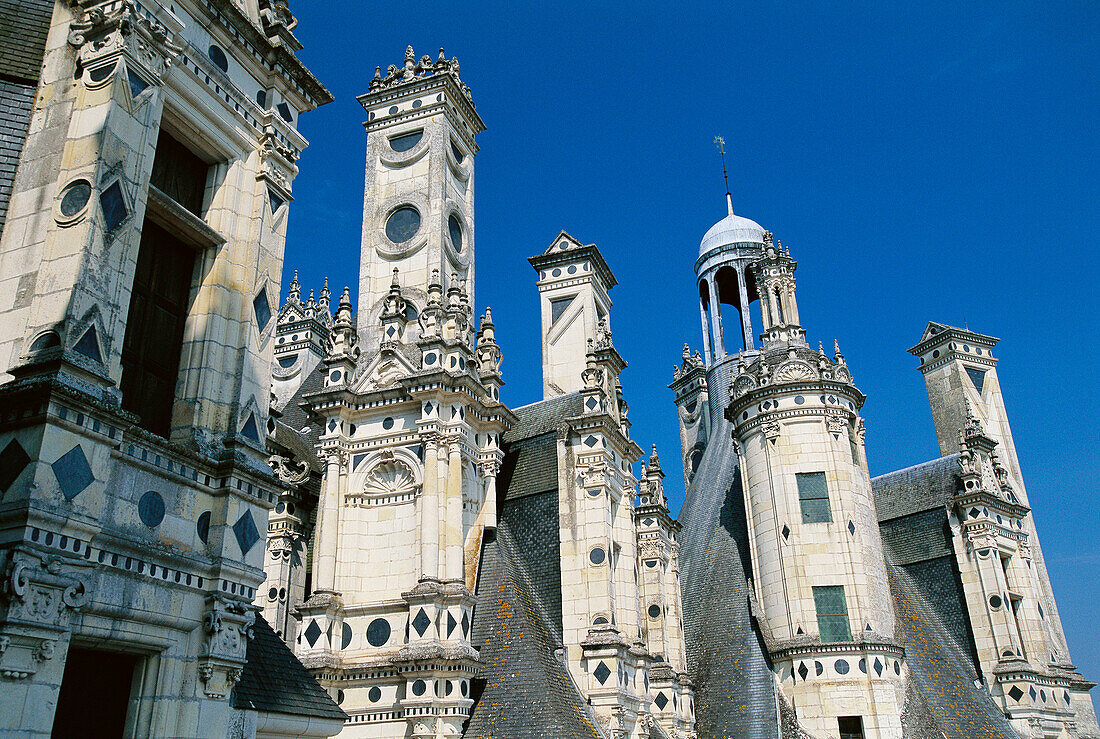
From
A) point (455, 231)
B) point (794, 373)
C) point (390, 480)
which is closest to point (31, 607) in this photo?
point (390, 480)

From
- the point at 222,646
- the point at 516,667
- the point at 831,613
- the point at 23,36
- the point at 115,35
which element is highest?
the point at 23,36

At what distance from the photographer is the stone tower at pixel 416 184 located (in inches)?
1042

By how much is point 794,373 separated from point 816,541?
6480mm

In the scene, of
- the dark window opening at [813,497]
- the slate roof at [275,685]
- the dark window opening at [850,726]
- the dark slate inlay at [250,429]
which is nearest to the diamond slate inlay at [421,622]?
the slate roof at [275,685]

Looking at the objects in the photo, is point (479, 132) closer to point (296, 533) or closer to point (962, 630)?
point (296, 533)

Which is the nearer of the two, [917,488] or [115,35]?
[115,35]

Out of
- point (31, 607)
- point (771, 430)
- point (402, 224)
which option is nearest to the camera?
point (31, 607)

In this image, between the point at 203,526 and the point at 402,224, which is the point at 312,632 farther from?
the point at 402,224

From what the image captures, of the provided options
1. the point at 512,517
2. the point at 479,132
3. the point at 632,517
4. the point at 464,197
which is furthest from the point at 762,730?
the point at 479,132

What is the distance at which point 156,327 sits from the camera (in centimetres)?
1136

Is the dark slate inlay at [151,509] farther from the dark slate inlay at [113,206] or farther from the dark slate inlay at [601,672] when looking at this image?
the dark slate inlay at [601,672]

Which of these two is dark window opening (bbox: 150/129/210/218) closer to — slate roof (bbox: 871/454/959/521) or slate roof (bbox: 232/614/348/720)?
slate roof (bbox: 232/614/348/720)

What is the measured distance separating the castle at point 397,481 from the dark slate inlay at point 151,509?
0.03m

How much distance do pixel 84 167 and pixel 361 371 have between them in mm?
15042
